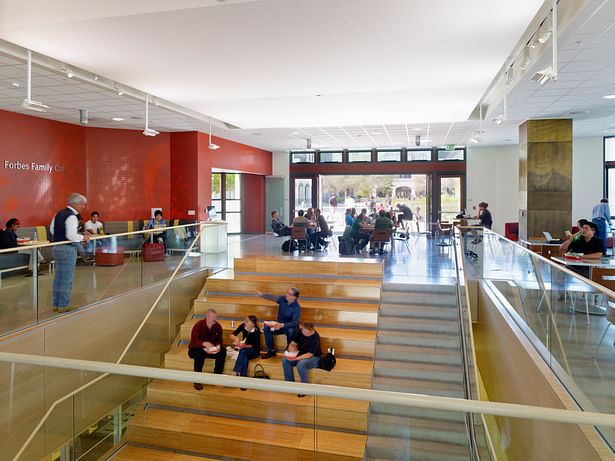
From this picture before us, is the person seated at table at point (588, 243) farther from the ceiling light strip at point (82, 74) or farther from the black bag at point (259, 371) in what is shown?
the ceiling light strip at point (82, 74)

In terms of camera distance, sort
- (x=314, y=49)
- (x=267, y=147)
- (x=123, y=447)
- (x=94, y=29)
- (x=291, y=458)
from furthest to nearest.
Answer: (x=267, y=147)
(x=314, y=49)
(x=94, y=29)
(x=123, y=447)
(x=291, y=458)

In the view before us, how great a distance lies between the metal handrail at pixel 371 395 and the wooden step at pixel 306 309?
19.6 ft

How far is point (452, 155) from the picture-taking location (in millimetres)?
17562

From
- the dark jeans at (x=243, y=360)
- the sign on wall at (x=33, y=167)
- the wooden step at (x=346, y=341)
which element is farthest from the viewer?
the sign on wall at (x=33, y=167)

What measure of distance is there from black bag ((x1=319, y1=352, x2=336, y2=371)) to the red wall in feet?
24.6

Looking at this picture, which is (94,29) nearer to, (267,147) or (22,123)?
(22,123)

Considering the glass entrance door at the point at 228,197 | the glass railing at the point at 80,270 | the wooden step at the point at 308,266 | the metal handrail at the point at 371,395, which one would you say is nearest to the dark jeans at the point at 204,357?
the glass railing at the point at 80,270

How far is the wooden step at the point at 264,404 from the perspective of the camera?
2.04 metres

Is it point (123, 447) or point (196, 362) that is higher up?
point (123, 447)

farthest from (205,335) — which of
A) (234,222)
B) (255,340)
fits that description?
(234,222)

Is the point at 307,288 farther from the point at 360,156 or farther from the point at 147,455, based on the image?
the point at 360,156

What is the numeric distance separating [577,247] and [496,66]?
3048 mm

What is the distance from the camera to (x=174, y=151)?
13078 millimetres

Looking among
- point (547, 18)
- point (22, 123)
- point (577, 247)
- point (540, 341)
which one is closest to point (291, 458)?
point (540, 341)
